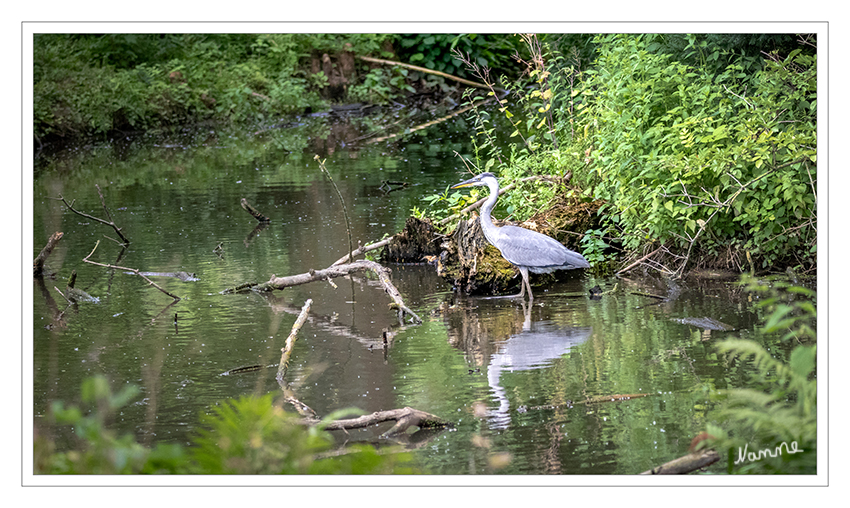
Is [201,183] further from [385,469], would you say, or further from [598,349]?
[385,469]

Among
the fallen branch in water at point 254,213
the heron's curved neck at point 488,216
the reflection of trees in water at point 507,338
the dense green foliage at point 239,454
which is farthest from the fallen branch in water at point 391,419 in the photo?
the fallen branch in water at point 254,213

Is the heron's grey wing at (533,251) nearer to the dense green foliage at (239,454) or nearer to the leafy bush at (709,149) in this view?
the leafy bush at (709,149)

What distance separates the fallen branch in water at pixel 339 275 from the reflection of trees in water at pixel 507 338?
0.51 m

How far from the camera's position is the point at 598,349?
6.72 metres

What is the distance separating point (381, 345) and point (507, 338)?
107cm

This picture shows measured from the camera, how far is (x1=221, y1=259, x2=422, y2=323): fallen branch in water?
25.6 ft

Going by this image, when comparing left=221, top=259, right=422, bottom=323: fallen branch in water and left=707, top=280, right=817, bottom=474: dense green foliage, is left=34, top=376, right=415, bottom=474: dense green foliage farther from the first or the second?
left=221, top=259, right=422, bottom=323: fallen branch in water

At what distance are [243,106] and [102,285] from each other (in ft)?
63.3

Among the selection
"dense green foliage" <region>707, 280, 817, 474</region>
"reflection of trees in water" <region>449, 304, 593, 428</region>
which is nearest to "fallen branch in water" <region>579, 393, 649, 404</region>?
"reflection of trees in water" <region>449, 304, 593, 428</region>

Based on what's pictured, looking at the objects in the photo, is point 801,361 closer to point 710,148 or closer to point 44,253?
point 710,148

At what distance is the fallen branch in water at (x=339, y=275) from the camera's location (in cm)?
782

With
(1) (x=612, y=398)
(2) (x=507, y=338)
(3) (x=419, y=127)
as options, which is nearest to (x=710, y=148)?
(2) (x=507, y=338)

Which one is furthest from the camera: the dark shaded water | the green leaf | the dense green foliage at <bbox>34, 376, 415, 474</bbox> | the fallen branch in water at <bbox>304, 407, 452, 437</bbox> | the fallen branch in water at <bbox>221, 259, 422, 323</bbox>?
the fallen branch in water at <bbox>221, 259, 422, 323</bbox>

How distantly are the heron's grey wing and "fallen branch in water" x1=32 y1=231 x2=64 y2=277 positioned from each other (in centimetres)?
486
